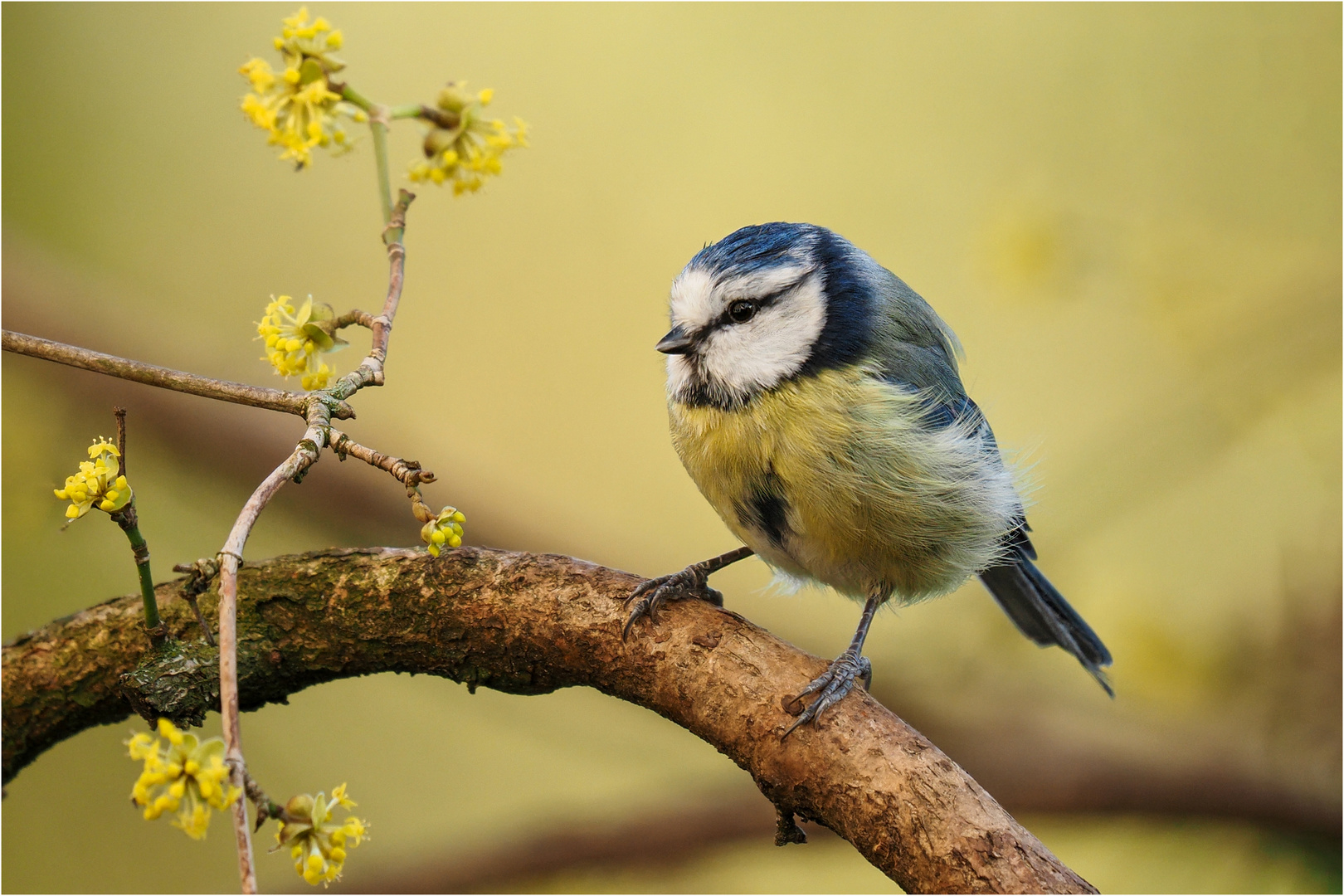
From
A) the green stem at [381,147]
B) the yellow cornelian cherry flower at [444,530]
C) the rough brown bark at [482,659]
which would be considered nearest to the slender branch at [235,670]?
the yellow cornelian cherry flower at [444,530]

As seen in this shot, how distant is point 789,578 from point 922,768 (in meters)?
0.58

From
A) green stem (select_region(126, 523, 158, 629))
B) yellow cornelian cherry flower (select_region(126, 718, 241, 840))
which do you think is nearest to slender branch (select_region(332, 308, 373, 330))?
green stem (select_region(126, 523, 158, 629))

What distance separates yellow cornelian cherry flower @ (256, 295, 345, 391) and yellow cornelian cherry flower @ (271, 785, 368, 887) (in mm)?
359

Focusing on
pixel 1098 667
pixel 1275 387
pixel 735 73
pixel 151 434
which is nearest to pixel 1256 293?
pixel 1275 387

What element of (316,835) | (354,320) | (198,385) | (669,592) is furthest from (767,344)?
(316,835)

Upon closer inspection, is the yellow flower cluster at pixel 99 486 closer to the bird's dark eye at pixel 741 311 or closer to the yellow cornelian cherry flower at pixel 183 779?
the yellow cornelian cherry flower at pixel 183 779

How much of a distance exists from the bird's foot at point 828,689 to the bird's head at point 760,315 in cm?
36

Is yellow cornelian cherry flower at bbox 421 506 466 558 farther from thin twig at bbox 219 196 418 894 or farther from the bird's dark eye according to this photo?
the bird's dark eye

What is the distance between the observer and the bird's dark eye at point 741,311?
1.23m

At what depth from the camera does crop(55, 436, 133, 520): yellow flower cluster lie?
72 centimetres

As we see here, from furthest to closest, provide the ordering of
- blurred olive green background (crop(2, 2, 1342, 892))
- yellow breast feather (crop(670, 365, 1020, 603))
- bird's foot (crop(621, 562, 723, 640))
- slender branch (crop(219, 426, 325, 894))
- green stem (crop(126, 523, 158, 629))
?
blurred olive green background (crop(2, 2, 1342, 892)) < yellow breast feather (crop(670, 365, 1020, 603)) < bird's foot (crop(621, 562, 723, 640)) < green stem (crop(126, 523, 158, 629)) < slender branch (crop(219, 426, 325, 894))

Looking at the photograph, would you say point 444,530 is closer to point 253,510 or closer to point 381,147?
point 253,510

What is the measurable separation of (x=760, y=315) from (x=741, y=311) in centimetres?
2

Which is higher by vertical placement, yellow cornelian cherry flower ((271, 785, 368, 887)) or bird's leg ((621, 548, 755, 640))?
bird's leg ((621, 548, 755, 640))
